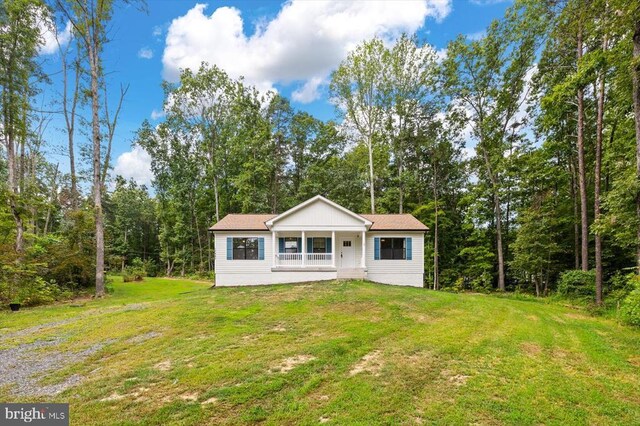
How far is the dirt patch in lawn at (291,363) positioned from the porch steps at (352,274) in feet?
32.0

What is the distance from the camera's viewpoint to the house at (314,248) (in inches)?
Answer: 589

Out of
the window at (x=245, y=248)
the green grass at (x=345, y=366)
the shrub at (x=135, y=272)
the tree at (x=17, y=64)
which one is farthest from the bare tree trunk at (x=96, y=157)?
the shrub at (x=135, y=272)

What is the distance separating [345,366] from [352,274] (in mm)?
10115

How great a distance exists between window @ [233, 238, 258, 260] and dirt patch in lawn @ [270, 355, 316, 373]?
1074cm

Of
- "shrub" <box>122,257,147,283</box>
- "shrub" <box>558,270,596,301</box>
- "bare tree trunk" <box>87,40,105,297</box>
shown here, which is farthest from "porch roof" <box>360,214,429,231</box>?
"shrub" <box>122,257,147,283</box>

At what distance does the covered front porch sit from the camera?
1502cm

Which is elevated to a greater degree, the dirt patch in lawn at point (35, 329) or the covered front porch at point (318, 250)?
the covered front porch at point (318, 250)

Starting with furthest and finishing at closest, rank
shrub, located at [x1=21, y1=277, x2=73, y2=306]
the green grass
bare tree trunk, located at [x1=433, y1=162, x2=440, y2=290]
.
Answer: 1. bare tree trunk, located at [x1=433, y1=162, x2=440, y2=290]
2. shrub, located at [x1=21, y1=277, x2=73, y2=306]
3. the green grass

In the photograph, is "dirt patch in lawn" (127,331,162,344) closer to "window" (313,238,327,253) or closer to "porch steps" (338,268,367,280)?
"porch steps" (338,268,367,280)

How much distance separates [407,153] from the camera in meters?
23.0

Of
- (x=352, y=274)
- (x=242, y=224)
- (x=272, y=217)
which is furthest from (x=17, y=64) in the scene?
(x=352, y=274)

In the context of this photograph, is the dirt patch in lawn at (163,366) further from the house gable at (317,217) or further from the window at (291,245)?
the window at (291,245)

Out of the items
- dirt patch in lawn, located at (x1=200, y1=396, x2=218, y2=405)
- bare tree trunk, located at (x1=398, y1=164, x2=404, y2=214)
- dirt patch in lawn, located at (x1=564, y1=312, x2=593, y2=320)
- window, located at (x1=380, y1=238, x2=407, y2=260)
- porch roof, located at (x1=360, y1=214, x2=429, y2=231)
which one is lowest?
dirt patch in lawn, located at (x1=564, y1=312, x2=593, y2=320)

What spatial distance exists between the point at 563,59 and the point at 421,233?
10414 mm
